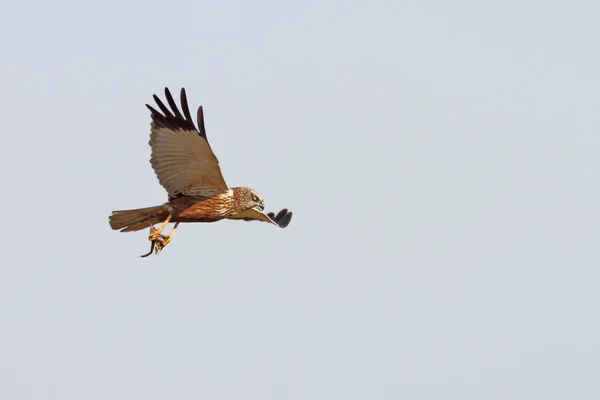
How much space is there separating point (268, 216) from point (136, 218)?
3.92 meters

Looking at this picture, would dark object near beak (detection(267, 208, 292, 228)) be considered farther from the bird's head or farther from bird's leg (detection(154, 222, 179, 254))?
bird's leg (detection(154, 222, 179, 254))

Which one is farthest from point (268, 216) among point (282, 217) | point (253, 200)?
point (253, 200)

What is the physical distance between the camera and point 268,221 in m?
24.9

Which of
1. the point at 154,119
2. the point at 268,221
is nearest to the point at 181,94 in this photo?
the point at 154,119

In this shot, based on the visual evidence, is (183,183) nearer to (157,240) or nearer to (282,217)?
(157,240)

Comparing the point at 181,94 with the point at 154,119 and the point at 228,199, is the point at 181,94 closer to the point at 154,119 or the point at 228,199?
the point at 154,119

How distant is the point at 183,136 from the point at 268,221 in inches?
169

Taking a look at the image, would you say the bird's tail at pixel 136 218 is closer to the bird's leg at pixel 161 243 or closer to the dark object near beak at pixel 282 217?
the bird's leg at pixel 161 243

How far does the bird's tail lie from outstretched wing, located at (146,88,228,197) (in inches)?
15.6

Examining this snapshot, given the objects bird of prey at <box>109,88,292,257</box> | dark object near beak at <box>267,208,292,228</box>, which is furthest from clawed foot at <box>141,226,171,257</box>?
dark object near beak at <box>267,208,292,228</box>

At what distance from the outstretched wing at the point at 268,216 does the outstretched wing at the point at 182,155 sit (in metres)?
1.85

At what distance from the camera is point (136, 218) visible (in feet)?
71.2

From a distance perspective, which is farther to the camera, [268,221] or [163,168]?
[268,221]

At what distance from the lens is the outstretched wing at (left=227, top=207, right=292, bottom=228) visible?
A: 2430 cm
